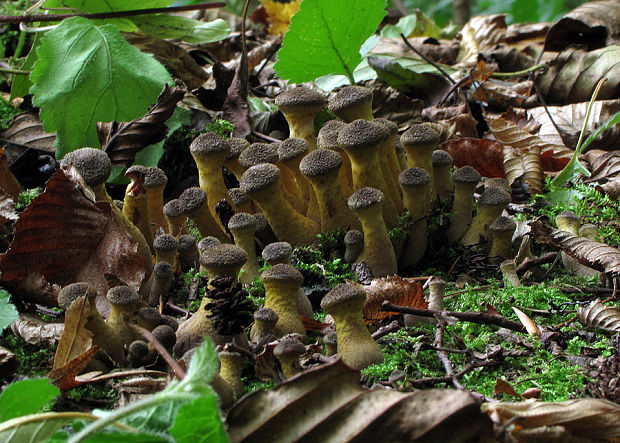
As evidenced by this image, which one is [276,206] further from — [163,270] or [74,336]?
[74,336]

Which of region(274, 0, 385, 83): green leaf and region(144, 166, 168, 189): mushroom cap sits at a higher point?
region(274, 0, 385, 83): green leaf

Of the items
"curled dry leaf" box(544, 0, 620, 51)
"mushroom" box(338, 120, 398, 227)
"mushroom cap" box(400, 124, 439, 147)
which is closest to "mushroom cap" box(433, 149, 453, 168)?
"mushroom cap" box(400, 124, 439, 147)

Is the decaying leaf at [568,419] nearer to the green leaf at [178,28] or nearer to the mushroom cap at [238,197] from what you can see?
the mushroom cap at [238,197]

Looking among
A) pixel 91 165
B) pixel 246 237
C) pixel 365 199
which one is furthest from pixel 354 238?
pixel 91 165

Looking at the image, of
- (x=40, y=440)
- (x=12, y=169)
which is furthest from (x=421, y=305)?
(x=12, y=169)

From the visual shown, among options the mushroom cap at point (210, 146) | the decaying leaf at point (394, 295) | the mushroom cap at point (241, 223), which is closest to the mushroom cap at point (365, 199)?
the decaying leaf at point (394, 295)

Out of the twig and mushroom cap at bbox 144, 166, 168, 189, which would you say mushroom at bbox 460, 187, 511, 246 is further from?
mushroom cap at bbox 144, 166, 168, 189
